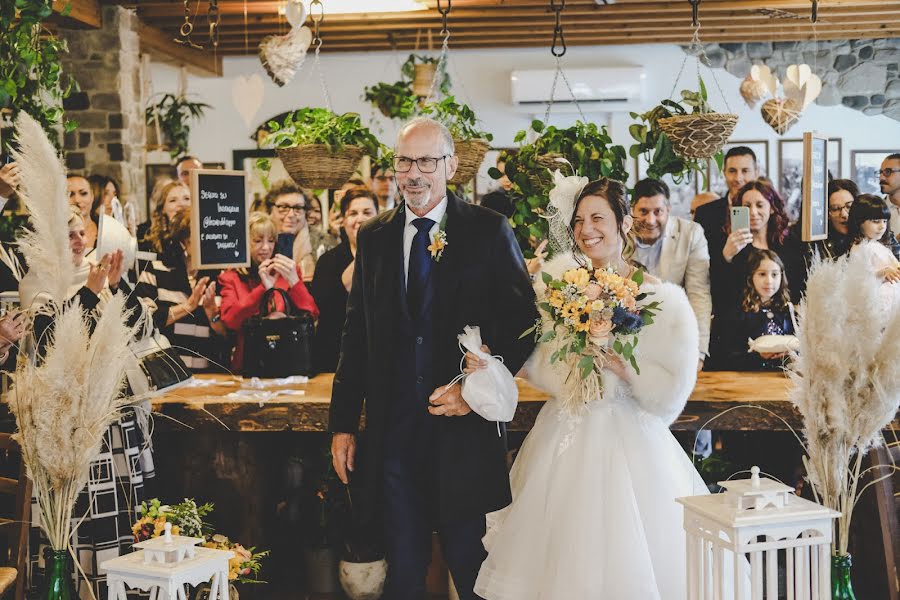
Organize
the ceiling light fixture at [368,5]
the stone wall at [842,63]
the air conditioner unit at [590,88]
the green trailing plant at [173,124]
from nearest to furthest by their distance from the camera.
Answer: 1. the ceiling light fixture at [368,5]
2. the green trailing plant at [173,124]
3. the stone wall at [842,63]
4. the air conditioner unit at [590,88]

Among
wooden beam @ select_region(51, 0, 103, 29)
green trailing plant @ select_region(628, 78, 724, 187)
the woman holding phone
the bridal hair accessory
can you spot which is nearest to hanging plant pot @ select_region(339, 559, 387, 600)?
the bridal hair accessory

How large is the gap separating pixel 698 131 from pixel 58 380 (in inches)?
102

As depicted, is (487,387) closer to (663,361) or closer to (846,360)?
(663,361)

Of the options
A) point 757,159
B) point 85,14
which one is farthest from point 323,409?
point 757,159

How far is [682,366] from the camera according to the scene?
2.95m

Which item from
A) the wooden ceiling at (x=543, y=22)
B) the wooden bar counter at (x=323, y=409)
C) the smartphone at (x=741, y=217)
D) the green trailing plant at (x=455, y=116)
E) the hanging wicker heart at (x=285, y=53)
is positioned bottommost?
the wooden bar counter at (x=323, y=409)

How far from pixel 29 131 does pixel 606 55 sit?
8658 mm

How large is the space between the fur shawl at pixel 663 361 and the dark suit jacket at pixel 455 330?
0.88 ft

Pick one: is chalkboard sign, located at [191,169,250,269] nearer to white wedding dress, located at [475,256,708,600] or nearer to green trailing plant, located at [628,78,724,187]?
white wedding dress, located at [475,256,708,600]

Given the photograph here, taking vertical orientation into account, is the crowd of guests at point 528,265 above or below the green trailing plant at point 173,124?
below

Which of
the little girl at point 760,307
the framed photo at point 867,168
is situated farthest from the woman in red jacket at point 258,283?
the framed photo at point 867,168

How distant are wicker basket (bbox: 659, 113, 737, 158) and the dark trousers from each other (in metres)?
1.80

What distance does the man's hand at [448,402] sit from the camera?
2734mm

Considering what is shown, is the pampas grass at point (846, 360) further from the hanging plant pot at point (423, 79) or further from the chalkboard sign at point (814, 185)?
the hanging plant pot at point (423, 79)
